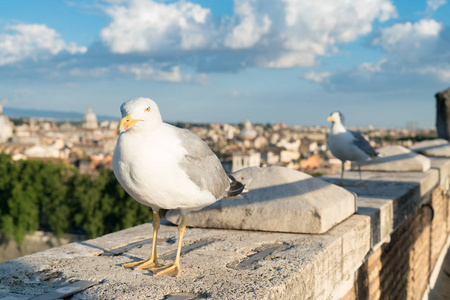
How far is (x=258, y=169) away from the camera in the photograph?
3.94 m

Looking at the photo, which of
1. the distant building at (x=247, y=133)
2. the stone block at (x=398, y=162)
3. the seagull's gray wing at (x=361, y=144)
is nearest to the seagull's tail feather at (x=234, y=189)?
the seagull's gray wing at (x=361, y=144)

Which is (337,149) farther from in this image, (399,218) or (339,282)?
(339,282)

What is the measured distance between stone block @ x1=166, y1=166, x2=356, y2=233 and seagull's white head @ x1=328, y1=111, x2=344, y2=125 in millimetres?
2055

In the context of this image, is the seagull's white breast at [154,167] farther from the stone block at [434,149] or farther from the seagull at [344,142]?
the stone block at [434,149]

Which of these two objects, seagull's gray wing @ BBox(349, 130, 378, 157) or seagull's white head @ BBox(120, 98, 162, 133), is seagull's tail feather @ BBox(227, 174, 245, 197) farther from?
seagull's gray wing @ BBox(349, 130, 378, 157)

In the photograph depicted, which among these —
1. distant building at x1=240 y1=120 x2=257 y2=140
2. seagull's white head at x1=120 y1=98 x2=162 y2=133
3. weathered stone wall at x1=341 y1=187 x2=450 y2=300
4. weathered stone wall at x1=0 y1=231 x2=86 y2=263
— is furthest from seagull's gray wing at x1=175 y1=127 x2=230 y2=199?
distant building at x1=240 y1=120 x2=257 y2=140

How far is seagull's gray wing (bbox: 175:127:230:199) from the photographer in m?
2.49

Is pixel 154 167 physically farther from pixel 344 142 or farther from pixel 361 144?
pixel 361 144

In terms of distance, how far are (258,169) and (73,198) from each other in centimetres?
2884

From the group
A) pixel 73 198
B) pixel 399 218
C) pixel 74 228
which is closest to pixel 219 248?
pixel 399 218

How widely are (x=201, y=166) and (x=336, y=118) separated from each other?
358 centimetres

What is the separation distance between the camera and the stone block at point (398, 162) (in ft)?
22.8

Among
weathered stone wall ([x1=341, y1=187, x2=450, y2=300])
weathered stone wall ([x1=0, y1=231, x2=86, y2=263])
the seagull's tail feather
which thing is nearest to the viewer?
the seagull's tail feather

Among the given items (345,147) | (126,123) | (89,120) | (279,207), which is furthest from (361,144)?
(89,120)
